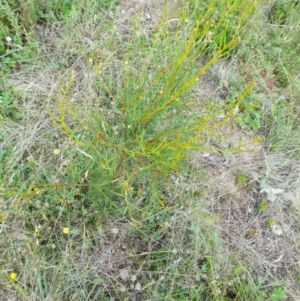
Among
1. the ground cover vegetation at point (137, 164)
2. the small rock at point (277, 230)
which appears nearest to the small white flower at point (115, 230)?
the ground cover vegetation at point (137, 164)

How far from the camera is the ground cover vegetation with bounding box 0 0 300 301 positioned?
1800 millimetres

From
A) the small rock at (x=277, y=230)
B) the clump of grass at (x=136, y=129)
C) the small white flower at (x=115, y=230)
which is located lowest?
the small rock at (x=277, y=230)

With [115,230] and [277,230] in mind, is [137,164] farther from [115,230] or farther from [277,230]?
[277,230]

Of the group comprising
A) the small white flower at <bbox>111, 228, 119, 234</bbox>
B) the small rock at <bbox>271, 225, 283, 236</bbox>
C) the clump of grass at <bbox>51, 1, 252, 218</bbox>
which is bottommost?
the small rock at <bbox>271, 225, 283, 236</bbox>

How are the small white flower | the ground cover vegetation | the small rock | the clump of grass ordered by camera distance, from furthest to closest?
1. the small rock
2. the small white flower
3. the ground cover vegetation
4. the clump of grass

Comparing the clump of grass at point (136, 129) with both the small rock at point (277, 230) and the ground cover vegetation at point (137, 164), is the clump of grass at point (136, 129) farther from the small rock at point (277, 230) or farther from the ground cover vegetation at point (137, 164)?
the small rock at point (277, 230)

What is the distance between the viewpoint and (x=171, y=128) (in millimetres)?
1748

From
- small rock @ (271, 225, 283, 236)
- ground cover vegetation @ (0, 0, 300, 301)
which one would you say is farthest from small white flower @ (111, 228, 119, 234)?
small rock @ (271, 225, 283, 236)

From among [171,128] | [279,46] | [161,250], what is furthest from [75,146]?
[279,46]

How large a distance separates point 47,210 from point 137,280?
541mm

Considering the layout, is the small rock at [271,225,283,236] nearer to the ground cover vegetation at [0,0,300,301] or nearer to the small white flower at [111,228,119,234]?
the ground cover vegetation at [0,0,300,301]

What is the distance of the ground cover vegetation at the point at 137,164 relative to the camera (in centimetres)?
180

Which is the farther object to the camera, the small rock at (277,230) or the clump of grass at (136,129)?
the small rock at (277,230)

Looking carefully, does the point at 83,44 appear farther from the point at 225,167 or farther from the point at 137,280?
the point at 137,280
